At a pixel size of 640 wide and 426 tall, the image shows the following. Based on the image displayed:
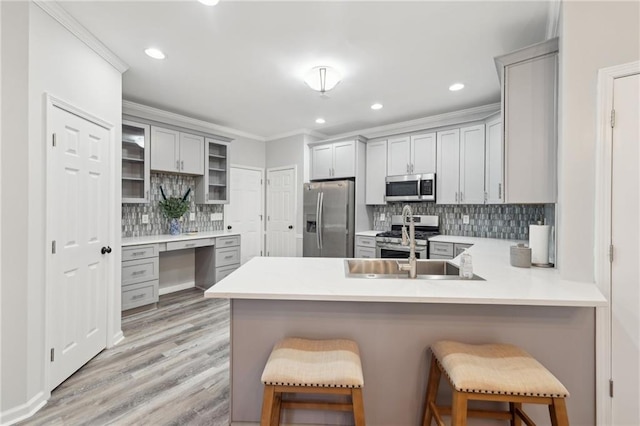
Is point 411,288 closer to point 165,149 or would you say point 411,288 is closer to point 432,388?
point 432,388

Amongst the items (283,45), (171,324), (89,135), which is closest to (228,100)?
(283,45)

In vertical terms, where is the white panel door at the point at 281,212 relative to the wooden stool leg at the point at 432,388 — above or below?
above

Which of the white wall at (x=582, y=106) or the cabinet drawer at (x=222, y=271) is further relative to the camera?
the cabinet drawer at (x=222, y=271)

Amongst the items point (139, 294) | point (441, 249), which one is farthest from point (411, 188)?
point (139, 294)

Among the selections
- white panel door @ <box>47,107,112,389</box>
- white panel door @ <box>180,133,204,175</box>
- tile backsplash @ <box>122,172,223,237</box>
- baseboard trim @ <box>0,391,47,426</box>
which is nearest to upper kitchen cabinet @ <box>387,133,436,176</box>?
white panel door @ <box>180,133,204,175</box>

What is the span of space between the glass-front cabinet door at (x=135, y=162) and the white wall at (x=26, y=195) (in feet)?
5.71

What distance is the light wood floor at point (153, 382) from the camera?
1.74 m

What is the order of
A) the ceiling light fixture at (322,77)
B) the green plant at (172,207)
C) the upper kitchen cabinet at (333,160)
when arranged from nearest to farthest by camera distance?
the ceiling light fixture at (322,77) → the green plant at (172,207) → the upper kitchen cabinet at (333,160)

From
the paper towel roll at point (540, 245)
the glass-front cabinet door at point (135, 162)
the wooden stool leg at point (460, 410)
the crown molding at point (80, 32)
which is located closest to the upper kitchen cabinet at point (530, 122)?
the paper towel roll at point (540, 245)

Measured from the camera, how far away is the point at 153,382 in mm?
2078

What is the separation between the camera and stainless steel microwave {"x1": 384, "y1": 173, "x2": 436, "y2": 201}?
4070mm

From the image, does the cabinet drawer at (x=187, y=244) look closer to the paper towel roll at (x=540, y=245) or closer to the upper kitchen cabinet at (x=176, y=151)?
the upper kitchen cabinet at (x=176, y=151)

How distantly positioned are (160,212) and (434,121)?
4309 millimetres

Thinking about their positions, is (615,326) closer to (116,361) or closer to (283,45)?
(283,45)
